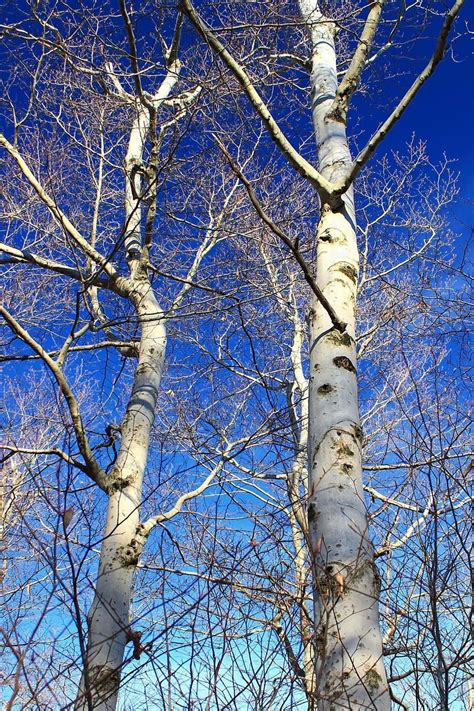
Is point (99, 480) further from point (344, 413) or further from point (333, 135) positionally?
point (333, 135)

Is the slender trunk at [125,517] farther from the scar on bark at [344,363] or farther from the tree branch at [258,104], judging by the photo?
the tree branch at [258,104]

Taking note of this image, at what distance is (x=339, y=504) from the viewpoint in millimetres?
1475

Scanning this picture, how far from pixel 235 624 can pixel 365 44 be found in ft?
8.73

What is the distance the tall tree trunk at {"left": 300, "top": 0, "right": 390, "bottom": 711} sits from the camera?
1239mm

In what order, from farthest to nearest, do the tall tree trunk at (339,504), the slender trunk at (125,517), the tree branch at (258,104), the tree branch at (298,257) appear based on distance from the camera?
1. the slender trunk at (125,517)
2. the tree branch at (258,104)
3. the tree branch at (298,257)
4. the tall tree trunk at (339,504)

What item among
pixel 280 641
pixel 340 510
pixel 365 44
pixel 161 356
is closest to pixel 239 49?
pixel 365 44

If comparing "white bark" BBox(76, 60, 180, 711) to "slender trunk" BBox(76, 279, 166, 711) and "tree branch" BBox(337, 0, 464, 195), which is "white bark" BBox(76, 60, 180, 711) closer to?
"slender trunk" BBox(76, 279, 166, 711)

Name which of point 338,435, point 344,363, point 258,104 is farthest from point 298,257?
point 258,104

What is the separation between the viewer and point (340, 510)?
4.80ft

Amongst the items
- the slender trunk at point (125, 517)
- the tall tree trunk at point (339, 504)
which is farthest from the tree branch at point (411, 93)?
the slender trunk at point (125, 517)

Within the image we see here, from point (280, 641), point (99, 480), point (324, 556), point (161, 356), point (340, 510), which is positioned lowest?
point (280, 641)

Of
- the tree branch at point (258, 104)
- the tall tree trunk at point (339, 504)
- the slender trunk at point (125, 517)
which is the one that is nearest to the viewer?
the tall tree trunk at point (339, 504)

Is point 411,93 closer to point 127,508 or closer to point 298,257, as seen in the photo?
point 298,257

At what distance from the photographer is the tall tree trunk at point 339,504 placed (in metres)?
1.24
